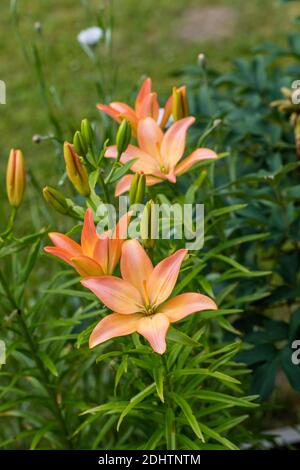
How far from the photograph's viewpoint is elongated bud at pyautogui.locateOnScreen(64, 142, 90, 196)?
37.4 inches

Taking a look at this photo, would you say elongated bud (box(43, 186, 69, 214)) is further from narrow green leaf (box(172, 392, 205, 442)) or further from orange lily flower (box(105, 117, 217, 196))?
narrow green leaf (box(172, 392, 205, 442))

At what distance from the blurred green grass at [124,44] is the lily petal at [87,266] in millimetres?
1958

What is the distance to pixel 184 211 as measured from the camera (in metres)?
1.09

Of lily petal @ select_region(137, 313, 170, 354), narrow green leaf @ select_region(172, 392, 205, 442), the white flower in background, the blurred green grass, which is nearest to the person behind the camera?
lily petal @ select_region(137, 313, 170, 354)

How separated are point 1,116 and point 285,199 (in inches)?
83.1

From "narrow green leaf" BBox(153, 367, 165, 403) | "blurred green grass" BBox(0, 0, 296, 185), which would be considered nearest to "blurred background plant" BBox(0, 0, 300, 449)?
"narrow green leaf" BBox(153, 367, 165, 403)

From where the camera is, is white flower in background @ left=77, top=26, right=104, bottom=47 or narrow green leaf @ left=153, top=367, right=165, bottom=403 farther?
white flower in background @ left=77, top=26, right=104, bottom=47

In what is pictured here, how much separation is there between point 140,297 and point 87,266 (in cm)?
7

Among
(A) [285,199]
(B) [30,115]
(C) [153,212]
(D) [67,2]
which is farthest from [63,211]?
(D) [67,2]

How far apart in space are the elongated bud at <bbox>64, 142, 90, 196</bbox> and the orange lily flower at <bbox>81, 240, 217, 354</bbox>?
104 mm

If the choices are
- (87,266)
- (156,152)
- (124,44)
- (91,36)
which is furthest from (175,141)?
(124,44)

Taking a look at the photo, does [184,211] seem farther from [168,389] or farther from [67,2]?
[67,2]

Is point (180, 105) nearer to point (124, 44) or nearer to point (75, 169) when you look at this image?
point (75, 169)

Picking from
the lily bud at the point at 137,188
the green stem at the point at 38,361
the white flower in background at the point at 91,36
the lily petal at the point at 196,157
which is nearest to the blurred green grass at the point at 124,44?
the white flower in background at the point at 91,36
